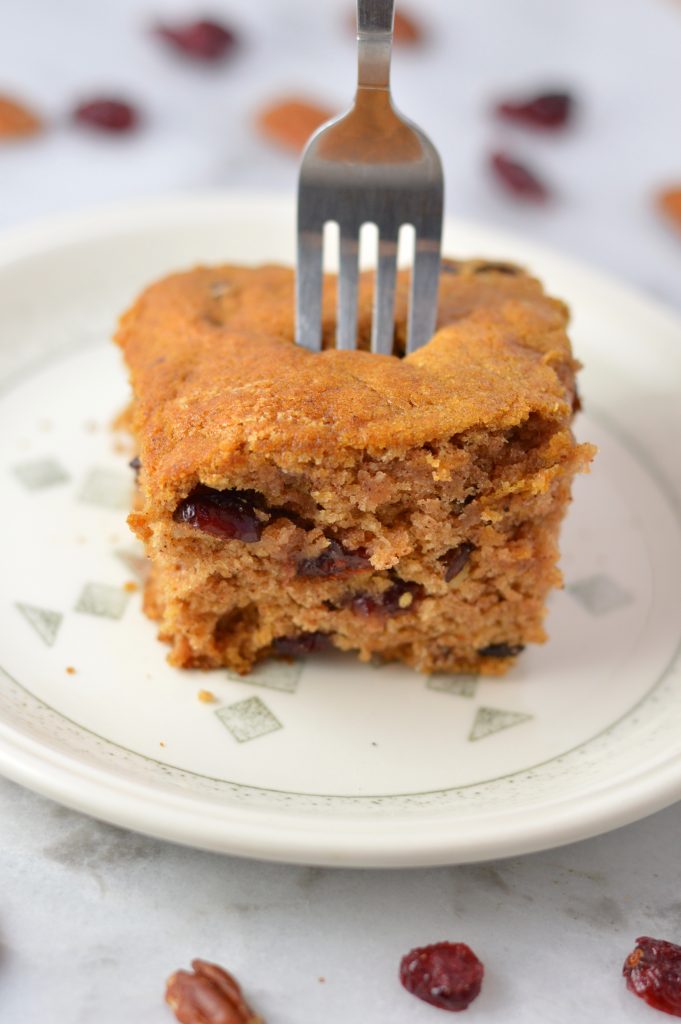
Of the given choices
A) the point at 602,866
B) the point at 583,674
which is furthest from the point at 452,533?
the point at 602,866

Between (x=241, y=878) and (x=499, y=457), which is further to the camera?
(x=499, y=457)

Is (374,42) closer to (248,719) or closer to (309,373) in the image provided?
(309,373)

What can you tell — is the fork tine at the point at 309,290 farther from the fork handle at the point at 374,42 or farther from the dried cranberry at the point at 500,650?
the dried cranberry at the point at 500,650

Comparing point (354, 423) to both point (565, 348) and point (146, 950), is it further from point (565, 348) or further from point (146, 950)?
point (146, 950)

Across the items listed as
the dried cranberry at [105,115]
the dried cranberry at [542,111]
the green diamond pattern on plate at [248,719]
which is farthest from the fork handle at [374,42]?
the dried cranberry at [542,111]

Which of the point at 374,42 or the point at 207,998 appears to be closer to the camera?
the point at 207,998

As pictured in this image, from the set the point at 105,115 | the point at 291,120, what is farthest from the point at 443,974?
the point at 105,115
